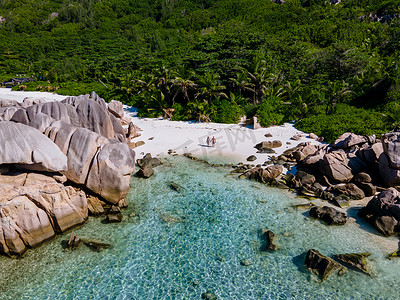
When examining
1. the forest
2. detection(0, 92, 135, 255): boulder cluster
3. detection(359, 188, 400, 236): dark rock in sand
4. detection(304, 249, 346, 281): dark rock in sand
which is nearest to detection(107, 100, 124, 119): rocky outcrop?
the forest

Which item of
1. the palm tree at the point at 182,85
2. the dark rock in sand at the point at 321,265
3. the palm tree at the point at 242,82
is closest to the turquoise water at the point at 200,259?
the dark rock in sand at the point at 321,265

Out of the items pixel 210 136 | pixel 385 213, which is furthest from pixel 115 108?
pixel 385 213

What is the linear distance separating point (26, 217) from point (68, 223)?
7.51 feet

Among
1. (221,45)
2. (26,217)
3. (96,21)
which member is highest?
(96,21)

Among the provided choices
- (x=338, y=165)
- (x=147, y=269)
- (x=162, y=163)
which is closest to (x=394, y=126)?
(x=338, y=165)

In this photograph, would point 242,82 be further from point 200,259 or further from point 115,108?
point 200,259

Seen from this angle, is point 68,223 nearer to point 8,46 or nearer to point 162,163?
point 162,163

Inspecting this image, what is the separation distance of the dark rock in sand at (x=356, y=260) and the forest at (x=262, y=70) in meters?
17.2

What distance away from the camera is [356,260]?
40.7 ft

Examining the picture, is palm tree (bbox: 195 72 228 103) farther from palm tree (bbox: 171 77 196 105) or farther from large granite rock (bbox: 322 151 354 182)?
large granite rock (bbox: 322 151 354 182)

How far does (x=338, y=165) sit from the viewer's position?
1961cm

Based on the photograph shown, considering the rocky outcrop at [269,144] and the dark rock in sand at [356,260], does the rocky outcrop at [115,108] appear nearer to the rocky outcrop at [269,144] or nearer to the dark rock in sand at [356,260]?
the rocky outcrop at [269,144]

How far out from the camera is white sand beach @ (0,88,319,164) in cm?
2624

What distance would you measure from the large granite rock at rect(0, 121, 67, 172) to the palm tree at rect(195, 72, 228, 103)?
24429mm
